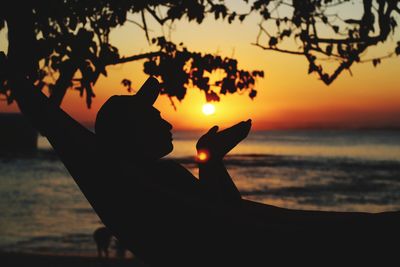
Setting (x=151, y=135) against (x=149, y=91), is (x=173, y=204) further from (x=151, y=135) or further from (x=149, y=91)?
(x=149, y=91)

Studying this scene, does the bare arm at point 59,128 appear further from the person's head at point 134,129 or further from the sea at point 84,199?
the sea at point 84,199

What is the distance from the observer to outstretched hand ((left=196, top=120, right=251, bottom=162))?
81.7 inches

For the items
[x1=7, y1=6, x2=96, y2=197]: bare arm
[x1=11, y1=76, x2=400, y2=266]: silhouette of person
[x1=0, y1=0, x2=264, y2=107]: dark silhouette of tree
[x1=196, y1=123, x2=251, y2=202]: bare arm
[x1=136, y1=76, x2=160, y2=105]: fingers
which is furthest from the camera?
[x1=0, y1=0, x2=264, y2=107]: dark silhouette of tree

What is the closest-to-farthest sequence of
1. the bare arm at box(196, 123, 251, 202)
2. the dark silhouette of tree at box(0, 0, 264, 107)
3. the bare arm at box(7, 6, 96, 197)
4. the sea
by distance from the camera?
the bare arm at box(7, 6, 96, 197) < the bare arm at box(196, 123, 251, 202) < the dark silhouette of tree at box(0, 0, 264, 107) < the sea

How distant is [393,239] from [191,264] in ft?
1.96

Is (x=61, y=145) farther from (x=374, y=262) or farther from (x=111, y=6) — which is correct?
(x=111, y=6)

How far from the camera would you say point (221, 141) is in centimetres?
208

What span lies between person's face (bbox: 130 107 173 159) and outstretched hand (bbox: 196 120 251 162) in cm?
14

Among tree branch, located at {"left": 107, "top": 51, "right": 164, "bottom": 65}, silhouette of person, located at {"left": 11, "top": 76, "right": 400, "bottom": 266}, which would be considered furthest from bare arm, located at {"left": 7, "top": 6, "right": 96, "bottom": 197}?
tree branch, located at {"left": 107, "top": 51, "right": 164, "bottom": 65}

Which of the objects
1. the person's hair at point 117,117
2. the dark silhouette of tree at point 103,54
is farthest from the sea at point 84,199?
the person's hair at point 117,117

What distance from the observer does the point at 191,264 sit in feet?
6.02

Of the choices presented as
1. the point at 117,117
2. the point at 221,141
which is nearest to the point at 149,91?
the point at 117,117

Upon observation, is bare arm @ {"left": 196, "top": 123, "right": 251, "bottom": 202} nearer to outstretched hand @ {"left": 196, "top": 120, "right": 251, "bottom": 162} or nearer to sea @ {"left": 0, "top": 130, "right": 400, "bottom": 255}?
outstretched hand @ {"left": 196, "top": 120, "right": 251, "bottom": 162}

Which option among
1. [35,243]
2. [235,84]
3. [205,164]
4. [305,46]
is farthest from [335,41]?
[35,243]
